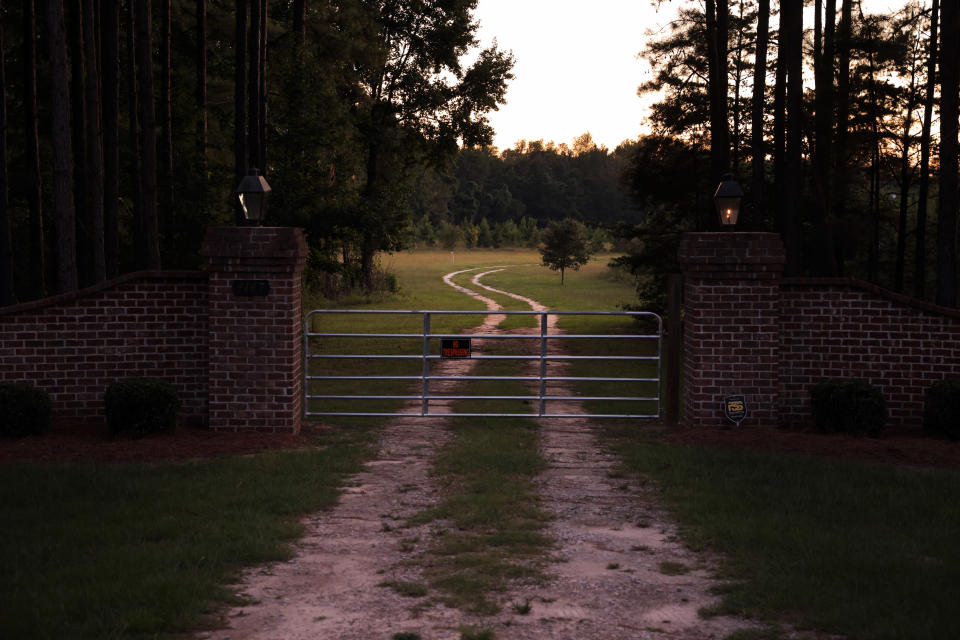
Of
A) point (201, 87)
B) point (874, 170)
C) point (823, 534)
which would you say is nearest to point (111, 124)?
point (201, 87)

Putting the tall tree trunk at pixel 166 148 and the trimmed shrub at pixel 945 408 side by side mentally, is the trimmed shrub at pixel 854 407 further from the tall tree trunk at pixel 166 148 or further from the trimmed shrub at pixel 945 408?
the tall tree trunk at pixel 166 148

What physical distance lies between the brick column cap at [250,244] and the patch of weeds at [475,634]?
651 cm

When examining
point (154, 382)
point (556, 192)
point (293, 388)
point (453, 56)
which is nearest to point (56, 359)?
point (154, 382)

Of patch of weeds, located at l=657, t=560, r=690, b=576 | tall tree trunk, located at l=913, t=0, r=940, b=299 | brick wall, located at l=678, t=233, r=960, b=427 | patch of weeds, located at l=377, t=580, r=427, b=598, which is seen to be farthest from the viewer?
tall tree trunk, located at l=913, t=0, r=940, b=299

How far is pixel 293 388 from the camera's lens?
11.0 meters

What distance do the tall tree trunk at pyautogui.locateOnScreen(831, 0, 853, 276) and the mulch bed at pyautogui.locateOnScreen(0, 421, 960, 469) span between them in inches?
608

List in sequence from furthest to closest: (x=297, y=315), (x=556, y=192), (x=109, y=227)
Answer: (x=556, y=192)
(x=109, y=227)
(x=297, y=315)

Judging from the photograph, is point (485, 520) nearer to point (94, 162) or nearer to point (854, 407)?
point (854, 407)

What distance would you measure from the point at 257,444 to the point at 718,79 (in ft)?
58.0

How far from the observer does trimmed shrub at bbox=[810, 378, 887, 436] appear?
10.6 m

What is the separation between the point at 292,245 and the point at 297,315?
36.6 inches

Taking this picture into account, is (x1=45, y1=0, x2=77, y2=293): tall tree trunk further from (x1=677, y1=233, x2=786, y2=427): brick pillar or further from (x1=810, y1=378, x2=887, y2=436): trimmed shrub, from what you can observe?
(x1=810, y1=378, x2=887, y2=436): trimmed shrub

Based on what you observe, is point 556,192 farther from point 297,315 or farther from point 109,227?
point 297,315

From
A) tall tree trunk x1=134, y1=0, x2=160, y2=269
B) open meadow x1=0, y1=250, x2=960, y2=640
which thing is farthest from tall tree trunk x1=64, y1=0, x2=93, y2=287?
open meadow x1=0, y1=250, x2=960, y2=640
